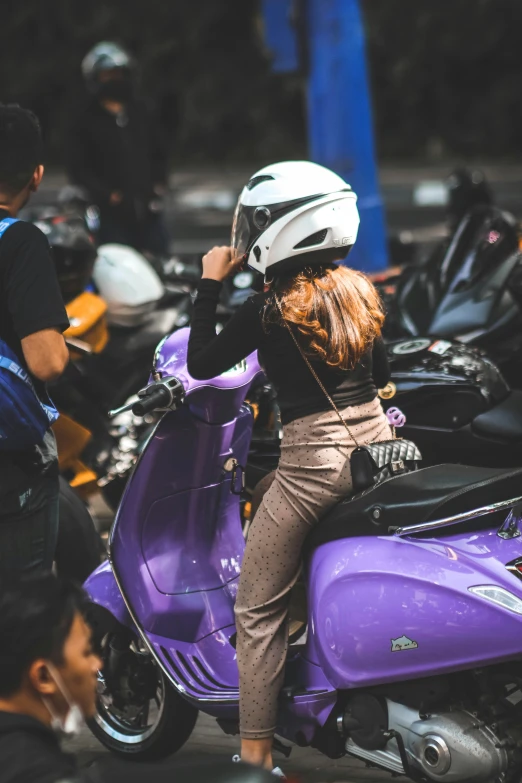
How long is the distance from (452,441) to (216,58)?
67.3ft

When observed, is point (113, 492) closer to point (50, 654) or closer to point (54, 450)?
point (54, 450)

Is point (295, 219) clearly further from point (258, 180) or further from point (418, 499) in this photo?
point (418, 499)

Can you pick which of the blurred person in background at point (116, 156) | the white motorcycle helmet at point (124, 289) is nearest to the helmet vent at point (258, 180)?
the white motorcycle helmet at point (124, 289)

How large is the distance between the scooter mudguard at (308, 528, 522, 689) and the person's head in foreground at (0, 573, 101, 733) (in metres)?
1.13

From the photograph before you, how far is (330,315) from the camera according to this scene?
3.38 meters

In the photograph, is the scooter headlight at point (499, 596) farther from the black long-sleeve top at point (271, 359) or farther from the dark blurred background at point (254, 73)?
the dark blurred background at point (254, 73)

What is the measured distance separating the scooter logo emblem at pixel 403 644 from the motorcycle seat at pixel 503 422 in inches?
53.0

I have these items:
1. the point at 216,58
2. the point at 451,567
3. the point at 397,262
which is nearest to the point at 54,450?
the point at 451,567

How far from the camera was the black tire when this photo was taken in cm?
432

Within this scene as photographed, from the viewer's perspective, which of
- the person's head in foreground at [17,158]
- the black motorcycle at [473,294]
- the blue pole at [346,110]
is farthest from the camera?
the blue pole at [346,110]

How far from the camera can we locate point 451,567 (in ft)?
10.2

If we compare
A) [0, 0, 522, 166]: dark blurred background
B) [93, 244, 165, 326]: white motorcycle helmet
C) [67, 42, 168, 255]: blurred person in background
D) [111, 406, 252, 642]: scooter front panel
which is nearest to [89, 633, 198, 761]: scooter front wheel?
[111, 406, 252, 642]: scooter front panel

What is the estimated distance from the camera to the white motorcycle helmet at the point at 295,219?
3.46m

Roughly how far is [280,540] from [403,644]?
445mm
